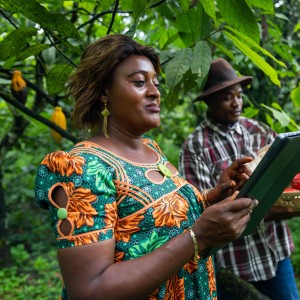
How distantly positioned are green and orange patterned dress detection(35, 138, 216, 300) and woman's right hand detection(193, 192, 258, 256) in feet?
0.44

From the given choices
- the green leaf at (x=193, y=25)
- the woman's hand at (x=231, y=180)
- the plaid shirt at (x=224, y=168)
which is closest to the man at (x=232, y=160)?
the plaid shirt at (x=224, y=168)

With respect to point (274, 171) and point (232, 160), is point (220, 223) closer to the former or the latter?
point (274, 171)

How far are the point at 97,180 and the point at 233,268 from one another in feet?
3.98

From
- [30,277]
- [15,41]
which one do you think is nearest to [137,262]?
[15,41]

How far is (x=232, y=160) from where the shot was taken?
2.09 m

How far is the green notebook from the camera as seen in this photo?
98 centimetres

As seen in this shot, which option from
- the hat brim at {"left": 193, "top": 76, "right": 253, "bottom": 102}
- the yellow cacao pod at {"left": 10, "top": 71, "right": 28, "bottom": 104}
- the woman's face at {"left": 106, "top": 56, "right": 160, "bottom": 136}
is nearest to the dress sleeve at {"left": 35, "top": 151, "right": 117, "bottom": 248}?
the woman's face at {"left": 106, "top": 56, "right": 160, "bottom": 136}

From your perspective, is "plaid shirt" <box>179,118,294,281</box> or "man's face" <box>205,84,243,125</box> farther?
"man's face" <box>205,84,243,125</box>

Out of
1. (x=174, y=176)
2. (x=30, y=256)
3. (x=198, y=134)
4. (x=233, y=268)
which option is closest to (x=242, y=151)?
(x=198, y=134)

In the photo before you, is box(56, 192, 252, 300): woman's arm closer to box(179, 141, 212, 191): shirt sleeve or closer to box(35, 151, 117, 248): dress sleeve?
box(35, 151, 117, 248): dress sleeve

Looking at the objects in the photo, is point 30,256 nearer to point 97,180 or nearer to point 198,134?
point 198,134

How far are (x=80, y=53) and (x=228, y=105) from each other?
0.94 metres

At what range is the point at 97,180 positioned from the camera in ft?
3.33

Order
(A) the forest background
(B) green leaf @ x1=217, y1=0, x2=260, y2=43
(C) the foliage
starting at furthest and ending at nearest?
(C) the foliage
(A) the forest background
(B) green leaf @ x1=217, y1=0, x2=260, y2=43
